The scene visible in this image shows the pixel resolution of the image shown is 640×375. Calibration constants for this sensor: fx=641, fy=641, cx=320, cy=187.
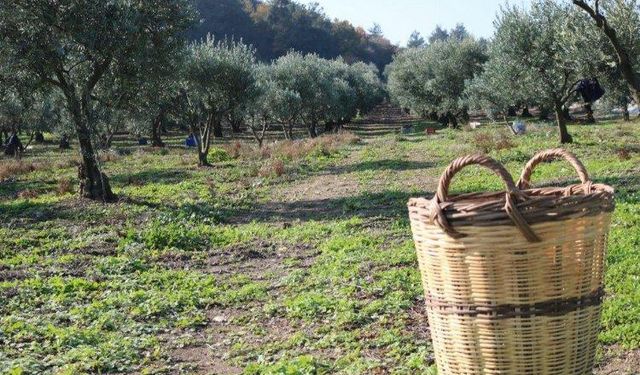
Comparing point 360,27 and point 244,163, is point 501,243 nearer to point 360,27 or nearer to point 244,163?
point 244,163

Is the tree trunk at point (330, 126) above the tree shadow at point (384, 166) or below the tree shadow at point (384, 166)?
above

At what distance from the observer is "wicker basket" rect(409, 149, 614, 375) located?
337cm

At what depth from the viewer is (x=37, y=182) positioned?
26906 millimetres

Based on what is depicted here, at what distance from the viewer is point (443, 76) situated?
2115 inches

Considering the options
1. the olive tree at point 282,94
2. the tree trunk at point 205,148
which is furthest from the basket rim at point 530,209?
the olive tree at point 282,94

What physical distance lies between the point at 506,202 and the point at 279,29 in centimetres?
14432

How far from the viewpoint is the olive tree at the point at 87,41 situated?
17.7 meters

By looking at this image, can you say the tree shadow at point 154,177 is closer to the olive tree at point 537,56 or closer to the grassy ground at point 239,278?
the grassy ground at point 239,278

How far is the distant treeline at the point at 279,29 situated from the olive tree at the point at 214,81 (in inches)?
4051

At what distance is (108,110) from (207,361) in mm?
16897

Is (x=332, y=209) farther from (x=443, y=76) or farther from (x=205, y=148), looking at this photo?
(x=443, y=76)

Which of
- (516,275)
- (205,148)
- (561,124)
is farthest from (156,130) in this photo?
(516,275)

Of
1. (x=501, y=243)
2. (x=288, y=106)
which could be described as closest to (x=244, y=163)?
(x=288, y=106)

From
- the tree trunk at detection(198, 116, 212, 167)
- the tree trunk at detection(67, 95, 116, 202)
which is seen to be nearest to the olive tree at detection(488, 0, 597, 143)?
the tree trunk at detection(198, 116, 212, 167)
